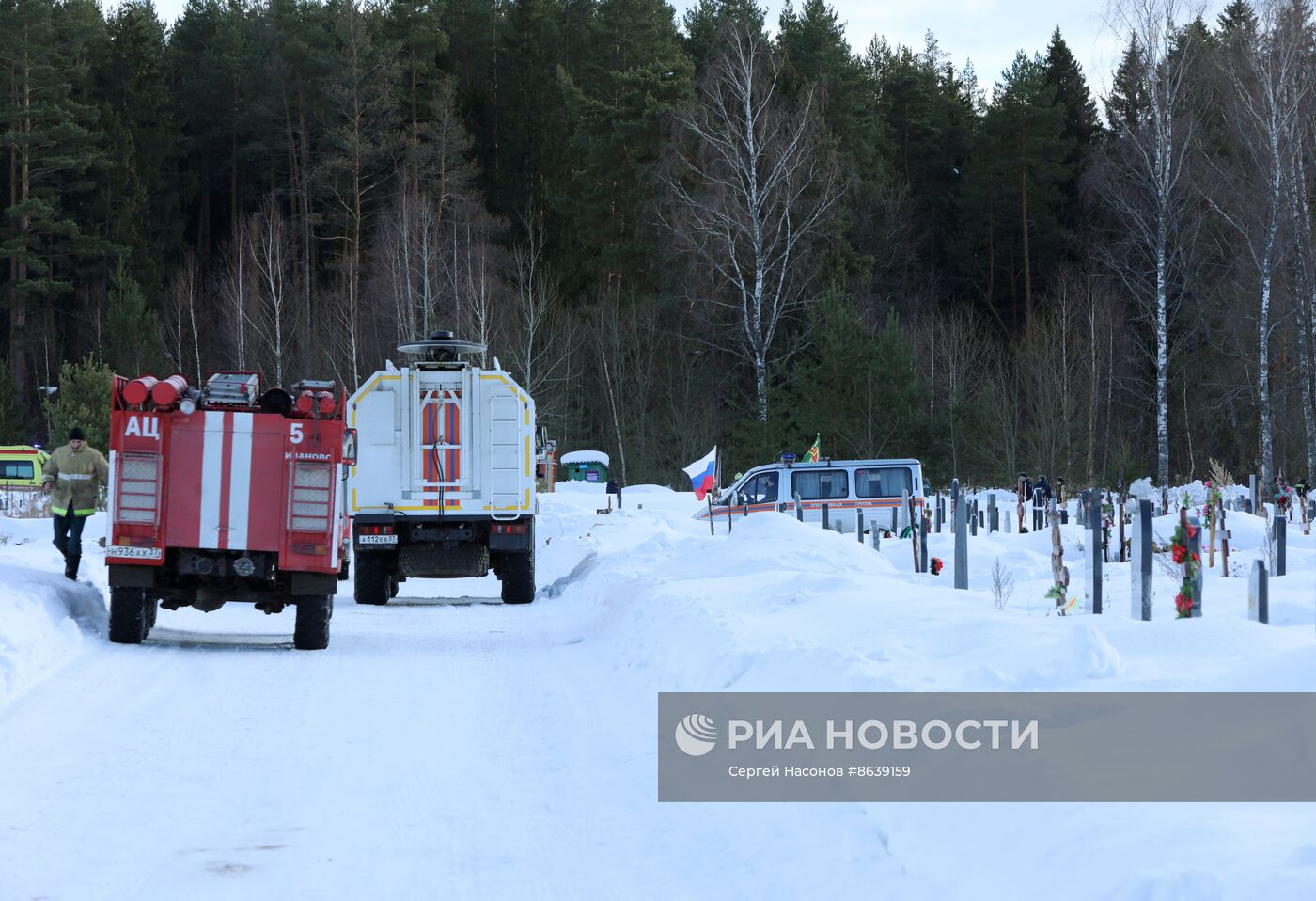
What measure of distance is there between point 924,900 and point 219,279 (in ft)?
230

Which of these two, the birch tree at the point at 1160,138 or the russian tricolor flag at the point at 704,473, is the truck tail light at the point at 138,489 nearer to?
the russian tricolor flag at the point at 704,473

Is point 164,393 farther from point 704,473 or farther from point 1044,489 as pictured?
point 1044,489

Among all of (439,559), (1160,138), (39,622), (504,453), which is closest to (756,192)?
(1160,138)

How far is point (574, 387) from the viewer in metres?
62.0

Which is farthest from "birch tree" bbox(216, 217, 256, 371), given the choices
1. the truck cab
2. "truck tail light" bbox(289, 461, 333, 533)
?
"truck tail light" bbox(289, 461, 333, 533)

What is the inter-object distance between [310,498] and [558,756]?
637 cm

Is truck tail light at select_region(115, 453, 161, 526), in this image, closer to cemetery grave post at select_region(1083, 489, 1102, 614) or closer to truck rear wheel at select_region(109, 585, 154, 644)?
truck rear wheel at select_region(109, 585, 154, 644)

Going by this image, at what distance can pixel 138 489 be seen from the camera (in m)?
14.2

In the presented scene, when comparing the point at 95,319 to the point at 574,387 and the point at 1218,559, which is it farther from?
the point at 1218,559

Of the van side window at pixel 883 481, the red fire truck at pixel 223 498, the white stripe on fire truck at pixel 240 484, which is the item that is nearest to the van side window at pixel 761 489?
the van side window at pixel 883 481

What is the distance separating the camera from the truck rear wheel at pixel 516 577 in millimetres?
19938

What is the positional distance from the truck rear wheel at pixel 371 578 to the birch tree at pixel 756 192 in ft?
91.8

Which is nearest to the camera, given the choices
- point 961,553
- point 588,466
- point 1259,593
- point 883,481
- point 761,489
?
point 1259,593

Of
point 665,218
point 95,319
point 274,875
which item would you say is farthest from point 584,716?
point 95,319
